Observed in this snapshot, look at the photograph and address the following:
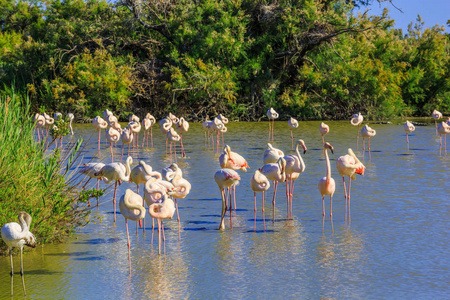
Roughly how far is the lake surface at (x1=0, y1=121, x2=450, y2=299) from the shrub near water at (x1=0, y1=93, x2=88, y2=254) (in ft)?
1.01

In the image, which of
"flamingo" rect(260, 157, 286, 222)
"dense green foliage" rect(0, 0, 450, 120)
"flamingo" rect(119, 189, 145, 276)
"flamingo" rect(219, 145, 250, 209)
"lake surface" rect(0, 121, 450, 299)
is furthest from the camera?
"dense green foliage" rect(0, 0, 450, 120)

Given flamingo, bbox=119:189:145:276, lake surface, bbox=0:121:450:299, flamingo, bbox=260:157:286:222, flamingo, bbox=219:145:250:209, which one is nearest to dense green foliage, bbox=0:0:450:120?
lake surface, bbox=0:121:450:299

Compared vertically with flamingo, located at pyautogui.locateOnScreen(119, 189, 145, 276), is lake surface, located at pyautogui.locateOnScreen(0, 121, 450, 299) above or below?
below

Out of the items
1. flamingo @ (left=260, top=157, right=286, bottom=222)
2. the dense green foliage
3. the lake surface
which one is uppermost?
the dense green foliage

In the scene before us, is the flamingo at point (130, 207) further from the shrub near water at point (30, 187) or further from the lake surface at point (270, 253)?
the shrub near water at point (30, 187)

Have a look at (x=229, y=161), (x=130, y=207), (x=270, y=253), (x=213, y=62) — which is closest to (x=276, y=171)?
(x=229, y=161)

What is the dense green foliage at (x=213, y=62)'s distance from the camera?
88.2 feet

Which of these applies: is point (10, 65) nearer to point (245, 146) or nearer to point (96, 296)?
point (245, 146)

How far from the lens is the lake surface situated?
19.1ft

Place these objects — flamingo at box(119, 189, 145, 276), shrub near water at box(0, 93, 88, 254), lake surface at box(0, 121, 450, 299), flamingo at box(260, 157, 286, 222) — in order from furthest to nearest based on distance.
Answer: flamingo at box(260, 157, 286, 222), shrub near water at box(0, 93, 88, 254), flamingo at box(119, 189, 145, 276), lake surface at box(0, 121, 450, 299)

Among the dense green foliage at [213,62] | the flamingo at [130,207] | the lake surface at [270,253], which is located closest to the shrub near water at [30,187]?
the lake surface at [270,253]

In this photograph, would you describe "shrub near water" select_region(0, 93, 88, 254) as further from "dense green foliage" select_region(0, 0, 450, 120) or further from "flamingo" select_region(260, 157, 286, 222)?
"dense green foliage" select_region(0, 0, 450, 120)

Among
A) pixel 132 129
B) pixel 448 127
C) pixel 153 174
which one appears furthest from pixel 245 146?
pixel 153 174

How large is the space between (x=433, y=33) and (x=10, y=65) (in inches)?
884
